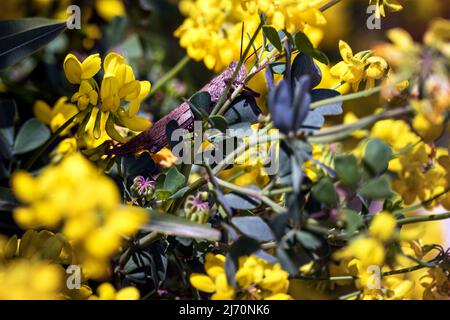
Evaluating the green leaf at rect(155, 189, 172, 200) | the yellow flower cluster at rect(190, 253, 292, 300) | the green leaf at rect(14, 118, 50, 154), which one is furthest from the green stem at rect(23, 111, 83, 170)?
the yellow flower cluster at rect(190, 253, 292, 300)

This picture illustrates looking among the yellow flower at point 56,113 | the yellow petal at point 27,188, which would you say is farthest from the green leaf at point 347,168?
the yellow flower at point 56,113

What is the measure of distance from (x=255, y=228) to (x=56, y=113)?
0.40 meters

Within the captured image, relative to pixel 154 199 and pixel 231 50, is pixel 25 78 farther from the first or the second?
pixel 154 199

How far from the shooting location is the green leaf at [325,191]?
1.72ft

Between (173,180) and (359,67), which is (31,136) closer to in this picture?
(173,180)

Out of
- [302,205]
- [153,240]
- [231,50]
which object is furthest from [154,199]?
[231,50]

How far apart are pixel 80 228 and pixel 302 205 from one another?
20 cm

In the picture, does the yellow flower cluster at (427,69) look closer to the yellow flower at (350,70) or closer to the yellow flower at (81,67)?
the yellow flower at (350,70)

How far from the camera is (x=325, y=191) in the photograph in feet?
1.72

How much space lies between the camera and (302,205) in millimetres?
553

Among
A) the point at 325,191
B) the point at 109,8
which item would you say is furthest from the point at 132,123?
the point at 109,8

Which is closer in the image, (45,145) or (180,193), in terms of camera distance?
(180,193)

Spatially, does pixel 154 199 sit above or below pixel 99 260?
above

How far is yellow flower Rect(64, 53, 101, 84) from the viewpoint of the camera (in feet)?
2.17
